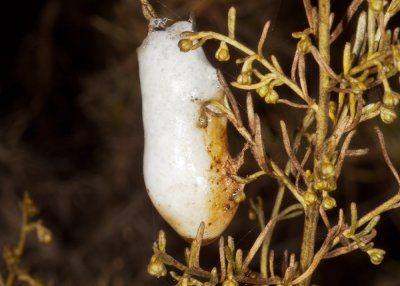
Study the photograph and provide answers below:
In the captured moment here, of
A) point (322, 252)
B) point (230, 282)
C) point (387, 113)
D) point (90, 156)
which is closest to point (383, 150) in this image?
point (387, 113)

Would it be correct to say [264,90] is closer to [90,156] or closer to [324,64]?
[324,64]

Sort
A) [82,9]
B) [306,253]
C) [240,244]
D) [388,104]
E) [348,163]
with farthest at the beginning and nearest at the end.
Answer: [82,9] → [348,163] → [240,244] → [306,253] → [388,104]

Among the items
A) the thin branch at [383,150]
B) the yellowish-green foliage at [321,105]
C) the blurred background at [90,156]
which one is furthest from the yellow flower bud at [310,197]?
the blurred background at [90,156]

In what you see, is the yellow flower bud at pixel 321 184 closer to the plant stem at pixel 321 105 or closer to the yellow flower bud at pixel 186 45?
the plant stem at pixel 321 105

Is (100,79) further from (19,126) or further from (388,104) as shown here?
(388,104)

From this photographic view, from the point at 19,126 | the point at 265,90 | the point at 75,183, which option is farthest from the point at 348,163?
the point at 265,90
